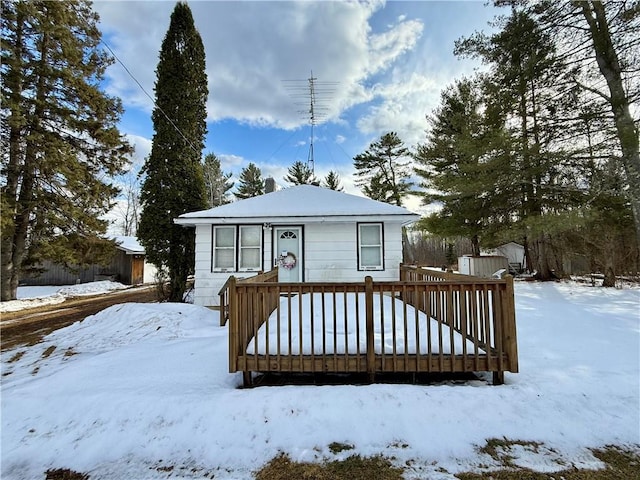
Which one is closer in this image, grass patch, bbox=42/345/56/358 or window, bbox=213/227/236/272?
grass patch, bbox=42/345/56/358

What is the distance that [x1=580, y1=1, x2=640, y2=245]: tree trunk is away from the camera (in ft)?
27.5

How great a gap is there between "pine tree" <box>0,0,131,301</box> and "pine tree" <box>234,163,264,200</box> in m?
16.2

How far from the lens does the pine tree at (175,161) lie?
10031 millimetres

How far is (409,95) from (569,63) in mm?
5137

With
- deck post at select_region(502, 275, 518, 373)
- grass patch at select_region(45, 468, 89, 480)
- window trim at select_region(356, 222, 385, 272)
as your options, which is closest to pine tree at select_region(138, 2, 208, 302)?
window trim at select_region(356, 222, 385, 272)

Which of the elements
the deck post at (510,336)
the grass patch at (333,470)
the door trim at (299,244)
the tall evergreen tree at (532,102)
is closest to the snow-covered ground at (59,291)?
the door trim at (299,244)

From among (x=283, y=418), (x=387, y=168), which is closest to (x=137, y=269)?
(x=387, y=168)

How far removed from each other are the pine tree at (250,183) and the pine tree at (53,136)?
1622cm

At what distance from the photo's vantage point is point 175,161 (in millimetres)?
10469

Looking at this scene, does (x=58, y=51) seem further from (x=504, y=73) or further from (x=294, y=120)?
(x=504, y=73)

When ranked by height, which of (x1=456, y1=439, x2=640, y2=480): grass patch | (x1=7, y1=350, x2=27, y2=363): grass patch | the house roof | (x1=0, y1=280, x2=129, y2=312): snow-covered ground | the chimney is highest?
the chimney

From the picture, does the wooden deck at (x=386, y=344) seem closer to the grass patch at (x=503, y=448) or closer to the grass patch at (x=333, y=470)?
the grass patch at (x=503, y=448)

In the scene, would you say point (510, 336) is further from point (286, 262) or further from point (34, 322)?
point (34, 322)

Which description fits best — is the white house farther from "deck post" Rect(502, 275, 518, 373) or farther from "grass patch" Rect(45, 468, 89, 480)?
"grass patch" Rect(45, 468, 89, 480)
